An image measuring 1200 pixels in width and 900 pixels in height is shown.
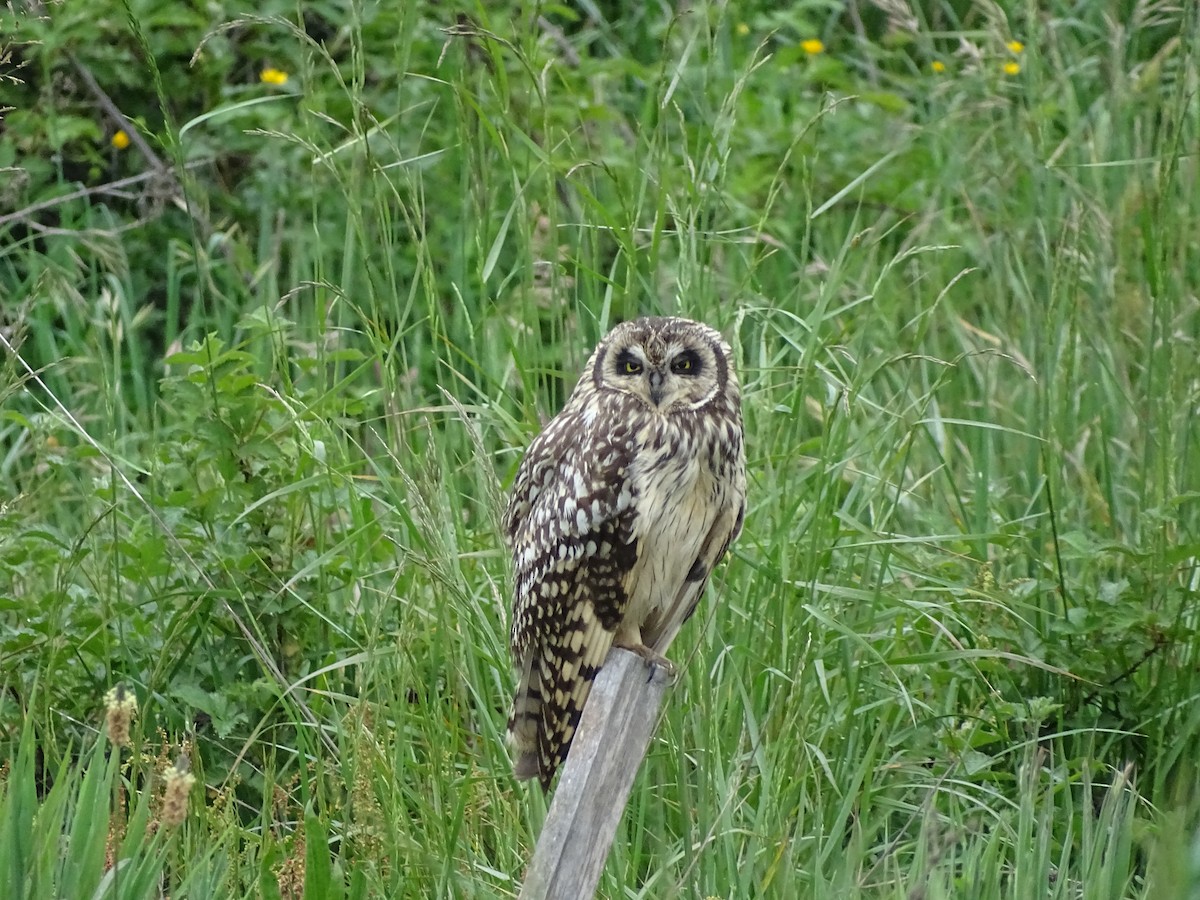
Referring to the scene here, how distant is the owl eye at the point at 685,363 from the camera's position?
8.54 ft

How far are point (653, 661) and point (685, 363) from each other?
1.89 ft

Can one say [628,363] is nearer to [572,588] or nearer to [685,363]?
[685,363]

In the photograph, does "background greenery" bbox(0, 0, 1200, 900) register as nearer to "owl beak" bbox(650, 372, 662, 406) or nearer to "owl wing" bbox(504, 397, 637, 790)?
"owl wing" bbox(504, 397, 637, 790)

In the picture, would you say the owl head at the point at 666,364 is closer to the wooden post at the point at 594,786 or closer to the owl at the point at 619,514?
the owl at the point at 619,514

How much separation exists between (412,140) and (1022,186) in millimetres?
1976

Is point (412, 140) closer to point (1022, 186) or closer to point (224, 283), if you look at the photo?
point (224, 283)

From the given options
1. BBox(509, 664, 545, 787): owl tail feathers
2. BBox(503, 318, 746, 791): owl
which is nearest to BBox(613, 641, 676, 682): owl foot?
BBox(503, 318, 746, 791): owl

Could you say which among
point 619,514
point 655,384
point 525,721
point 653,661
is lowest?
point 525,721

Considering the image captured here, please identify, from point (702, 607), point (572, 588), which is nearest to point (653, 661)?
point (572, 588)

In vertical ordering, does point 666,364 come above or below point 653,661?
above

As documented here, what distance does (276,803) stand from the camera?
2.82 metres

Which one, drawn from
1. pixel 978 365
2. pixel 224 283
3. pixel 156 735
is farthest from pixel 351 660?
pixel 224 283

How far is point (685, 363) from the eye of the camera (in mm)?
2615

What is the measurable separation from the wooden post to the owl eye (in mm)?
670
